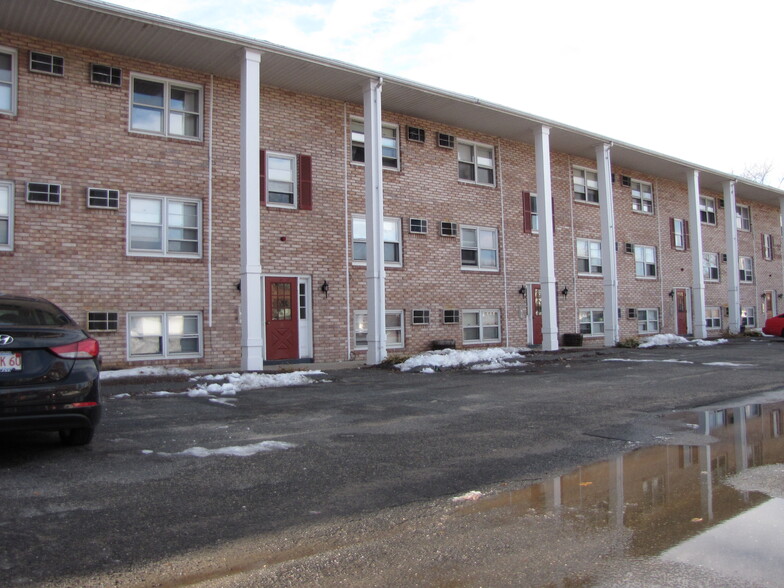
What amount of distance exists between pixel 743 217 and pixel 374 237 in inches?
981

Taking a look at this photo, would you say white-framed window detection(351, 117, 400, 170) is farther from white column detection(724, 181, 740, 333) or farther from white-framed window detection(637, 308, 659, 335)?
white column detection(724, 181, 740, 333)

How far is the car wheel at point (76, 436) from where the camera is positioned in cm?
562

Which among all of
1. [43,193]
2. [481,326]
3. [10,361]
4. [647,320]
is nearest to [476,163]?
[481,326]

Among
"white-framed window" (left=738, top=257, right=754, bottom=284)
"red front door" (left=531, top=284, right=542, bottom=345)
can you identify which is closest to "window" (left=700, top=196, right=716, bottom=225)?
"white-framed window" (left=738, top=257, right=754, bottom=284)

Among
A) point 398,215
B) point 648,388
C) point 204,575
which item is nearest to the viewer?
point 204,575

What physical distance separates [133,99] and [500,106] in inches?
380

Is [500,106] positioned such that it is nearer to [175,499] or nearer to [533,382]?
[533,382]

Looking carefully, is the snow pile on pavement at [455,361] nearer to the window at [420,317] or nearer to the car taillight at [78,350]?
the window at [420,317]

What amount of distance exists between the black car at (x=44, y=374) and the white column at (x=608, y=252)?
18237mm

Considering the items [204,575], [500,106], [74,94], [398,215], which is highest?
[500,106]

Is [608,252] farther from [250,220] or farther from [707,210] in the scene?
[250,220]

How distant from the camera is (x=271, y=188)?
50.8ft

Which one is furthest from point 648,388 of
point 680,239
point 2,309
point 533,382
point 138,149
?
point 680,239

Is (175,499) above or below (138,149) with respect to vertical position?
below
